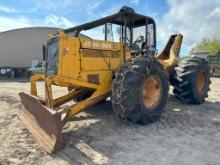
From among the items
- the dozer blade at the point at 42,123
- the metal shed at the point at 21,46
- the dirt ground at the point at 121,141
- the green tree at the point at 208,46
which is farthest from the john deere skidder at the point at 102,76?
the green tree at the point at 208,46

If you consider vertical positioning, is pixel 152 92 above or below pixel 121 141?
above

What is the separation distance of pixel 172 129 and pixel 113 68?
77.1 inches

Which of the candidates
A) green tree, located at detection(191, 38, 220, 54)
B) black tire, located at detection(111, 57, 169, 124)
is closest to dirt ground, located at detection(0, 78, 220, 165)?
black tire, located at detection(111, 57, 169, 124)

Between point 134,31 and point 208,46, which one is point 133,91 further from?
point 208,46

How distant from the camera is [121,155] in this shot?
4434 mm

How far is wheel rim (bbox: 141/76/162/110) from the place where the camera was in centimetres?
616

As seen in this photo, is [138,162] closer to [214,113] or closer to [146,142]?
[146,142]

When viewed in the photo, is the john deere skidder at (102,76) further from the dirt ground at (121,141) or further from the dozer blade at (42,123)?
the dirt ground at (121,141)

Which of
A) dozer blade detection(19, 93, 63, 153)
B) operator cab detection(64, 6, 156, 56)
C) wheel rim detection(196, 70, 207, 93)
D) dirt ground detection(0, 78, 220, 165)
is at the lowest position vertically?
dirt ground detection(0, 78, 220, 165)

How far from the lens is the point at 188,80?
7.81 meters

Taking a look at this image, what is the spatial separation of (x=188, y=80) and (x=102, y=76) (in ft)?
9.29

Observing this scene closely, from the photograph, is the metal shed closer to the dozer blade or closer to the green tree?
the dozer blade

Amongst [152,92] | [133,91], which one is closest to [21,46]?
[152,92]

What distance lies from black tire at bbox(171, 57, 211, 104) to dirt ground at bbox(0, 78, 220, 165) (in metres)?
1.10
